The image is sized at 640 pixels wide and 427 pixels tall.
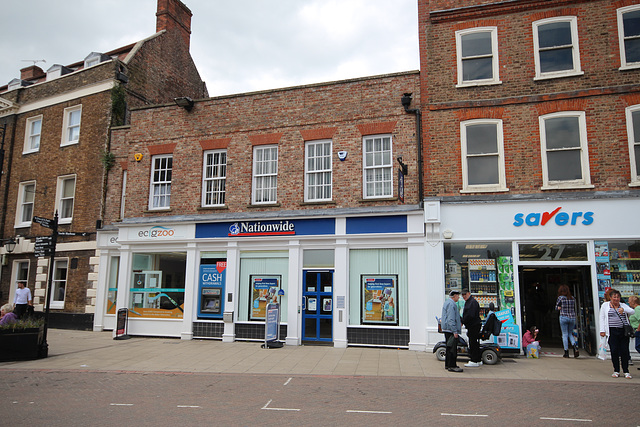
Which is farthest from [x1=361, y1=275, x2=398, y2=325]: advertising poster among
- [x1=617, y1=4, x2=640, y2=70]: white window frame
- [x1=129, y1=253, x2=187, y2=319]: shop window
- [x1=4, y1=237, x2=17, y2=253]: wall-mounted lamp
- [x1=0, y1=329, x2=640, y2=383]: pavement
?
[x1=4, y1=237, x2=17, y2=253]: wall-mounted lamp

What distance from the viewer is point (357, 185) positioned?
46.6 feet

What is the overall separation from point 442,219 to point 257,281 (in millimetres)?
6126

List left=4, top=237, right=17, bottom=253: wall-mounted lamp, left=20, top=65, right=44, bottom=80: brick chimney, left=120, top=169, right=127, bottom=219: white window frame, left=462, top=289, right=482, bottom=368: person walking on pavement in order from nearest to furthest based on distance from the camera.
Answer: left=462, top=289, right=482, bottom=368: person walking on pavement → left=120, top=169, right=127, bottom=219: white window frame → left=4, top=237, right=17, bottom=253: wall-mounted lamp → left=20, top=65, right=44, bottom=80: brick chimney

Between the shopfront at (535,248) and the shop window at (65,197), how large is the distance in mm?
15360

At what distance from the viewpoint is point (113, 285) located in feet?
58.9

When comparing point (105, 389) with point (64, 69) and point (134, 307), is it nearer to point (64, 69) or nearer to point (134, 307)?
point (134, 307)

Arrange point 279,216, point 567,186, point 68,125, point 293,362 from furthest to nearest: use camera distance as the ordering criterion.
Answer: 1. point 68,125
2. point 279,216
3. point 567,186
4. point 293,362

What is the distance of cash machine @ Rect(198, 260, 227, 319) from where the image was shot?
1523 centimetres

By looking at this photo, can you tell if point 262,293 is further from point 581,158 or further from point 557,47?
point 557,47

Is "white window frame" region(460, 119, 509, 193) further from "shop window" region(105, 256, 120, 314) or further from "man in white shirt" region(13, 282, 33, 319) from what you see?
"man in white shirt" region(13, 282, 33, 319)

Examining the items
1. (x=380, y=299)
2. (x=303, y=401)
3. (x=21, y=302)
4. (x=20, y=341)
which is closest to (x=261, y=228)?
(x=380, y=299)

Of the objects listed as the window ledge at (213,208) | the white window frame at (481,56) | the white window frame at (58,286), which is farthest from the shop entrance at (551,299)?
the white window frame at (58,286)

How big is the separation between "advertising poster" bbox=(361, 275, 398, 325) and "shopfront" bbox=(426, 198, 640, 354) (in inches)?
52.8

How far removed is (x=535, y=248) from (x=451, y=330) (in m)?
3.99
